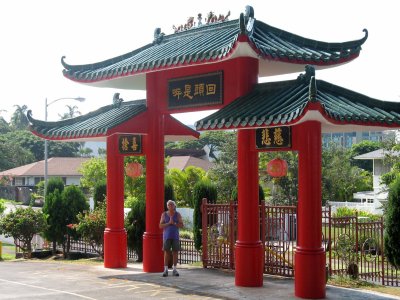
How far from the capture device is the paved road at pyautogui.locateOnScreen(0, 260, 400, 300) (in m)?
11.6

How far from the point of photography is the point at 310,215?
37.2ft

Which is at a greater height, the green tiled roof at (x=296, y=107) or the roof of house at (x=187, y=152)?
the roof of house at (x=187, y=152)

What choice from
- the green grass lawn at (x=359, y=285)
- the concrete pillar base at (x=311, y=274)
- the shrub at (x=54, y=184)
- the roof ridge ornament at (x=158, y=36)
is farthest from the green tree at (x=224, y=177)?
the concrete pillar base at (x=311, y=274)

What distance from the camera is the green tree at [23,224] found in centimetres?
2111

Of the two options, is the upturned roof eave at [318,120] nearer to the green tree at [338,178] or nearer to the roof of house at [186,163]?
the green tree at [338,178]

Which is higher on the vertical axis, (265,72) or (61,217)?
(265,72)

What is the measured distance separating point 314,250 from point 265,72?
4.74m

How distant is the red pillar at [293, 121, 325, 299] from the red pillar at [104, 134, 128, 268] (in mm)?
5752

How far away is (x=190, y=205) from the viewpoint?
1518 inches

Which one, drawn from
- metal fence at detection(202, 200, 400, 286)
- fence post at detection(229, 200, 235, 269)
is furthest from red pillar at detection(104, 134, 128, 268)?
fence post at detection(229, 200, 235, 269)

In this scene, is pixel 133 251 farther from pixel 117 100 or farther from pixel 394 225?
pixel 394 225

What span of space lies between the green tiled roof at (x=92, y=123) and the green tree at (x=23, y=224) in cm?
622

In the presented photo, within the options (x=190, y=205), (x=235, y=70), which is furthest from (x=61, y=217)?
(x=190, y=205)

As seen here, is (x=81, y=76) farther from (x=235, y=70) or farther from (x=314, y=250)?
(x=314, y=250)
